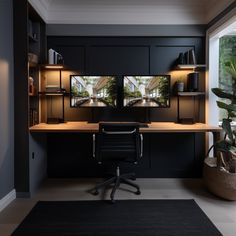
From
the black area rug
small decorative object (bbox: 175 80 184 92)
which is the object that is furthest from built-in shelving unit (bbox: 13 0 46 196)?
small decorative object (bbox: 175 80 184 92)

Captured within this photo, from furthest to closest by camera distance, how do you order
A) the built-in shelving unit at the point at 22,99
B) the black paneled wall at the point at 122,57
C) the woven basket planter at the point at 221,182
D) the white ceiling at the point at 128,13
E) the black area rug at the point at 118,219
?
the black paneled wall at the point at 122,57
the white ceiling at the point at 128,13
the built-in shelving unit at the point at 22,99
the woven basket planter at the point at 221,182
the black area rug at the point at 118,219

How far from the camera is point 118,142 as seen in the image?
2943 millimetres

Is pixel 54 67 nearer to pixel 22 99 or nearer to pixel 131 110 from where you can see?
pixel 22 99

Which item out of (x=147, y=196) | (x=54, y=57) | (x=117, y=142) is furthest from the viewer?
(x=54, y=57)

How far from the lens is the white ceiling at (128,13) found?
358 centimetres

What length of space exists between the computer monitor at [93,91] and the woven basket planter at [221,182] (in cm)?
151

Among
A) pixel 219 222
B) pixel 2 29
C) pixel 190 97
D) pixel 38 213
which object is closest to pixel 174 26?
pixel 190 97

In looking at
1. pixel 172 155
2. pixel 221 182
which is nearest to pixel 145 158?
pixel 172 155

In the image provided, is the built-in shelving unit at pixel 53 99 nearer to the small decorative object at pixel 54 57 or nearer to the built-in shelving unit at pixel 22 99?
the small decorative object at pixel 54 57

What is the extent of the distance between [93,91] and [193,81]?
1.38 metres

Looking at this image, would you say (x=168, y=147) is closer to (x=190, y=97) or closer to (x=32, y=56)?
(x=190, y=97)

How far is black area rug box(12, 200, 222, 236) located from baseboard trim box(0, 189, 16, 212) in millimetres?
319

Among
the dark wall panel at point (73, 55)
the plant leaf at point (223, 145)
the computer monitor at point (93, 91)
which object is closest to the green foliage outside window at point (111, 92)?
the computer monitor at point (93, 91)

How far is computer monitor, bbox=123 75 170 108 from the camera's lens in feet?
11.5
